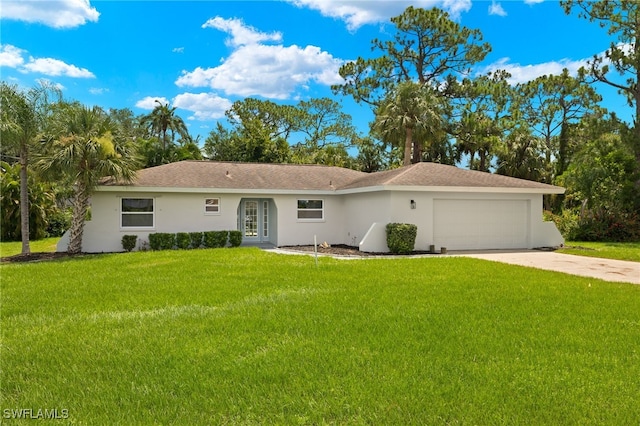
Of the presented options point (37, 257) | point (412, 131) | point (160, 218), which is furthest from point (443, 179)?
point (37, 257)

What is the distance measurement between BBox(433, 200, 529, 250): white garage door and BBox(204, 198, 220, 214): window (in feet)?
29.9

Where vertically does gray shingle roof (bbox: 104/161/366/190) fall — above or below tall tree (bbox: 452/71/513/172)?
below

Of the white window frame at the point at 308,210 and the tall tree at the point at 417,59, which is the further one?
the tall tree at the point at 417,59

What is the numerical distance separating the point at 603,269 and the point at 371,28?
28.3 meters

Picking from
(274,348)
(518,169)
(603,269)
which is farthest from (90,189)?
(518,169)

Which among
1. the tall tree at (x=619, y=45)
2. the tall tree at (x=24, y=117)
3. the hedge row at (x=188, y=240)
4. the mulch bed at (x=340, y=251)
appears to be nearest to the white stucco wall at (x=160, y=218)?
the hedge row at (x=188, y=240)

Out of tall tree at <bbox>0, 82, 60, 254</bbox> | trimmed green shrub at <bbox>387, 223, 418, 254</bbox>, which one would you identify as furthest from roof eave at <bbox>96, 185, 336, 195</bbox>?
trimmed green shrub at <bbox>387, 223, 418, 254</bbox>

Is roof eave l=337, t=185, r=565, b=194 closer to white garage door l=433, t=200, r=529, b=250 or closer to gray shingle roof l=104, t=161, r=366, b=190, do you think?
white garage door l=433, t=200, r=529, b=250

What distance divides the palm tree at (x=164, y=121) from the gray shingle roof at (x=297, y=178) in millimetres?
22688

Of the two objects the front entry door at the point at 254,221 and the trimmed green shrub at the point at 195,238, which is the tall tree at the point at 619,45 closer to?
the front entry door at the point at 254,221

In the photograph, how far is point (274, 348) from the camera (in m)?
5.30

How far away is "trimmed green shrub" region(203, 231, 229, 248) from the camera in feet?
58.0

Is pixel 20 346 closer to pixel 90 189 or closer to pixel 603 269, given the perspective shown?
pixel 90 189

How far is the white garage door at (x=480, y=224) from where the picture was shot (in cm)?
1747
